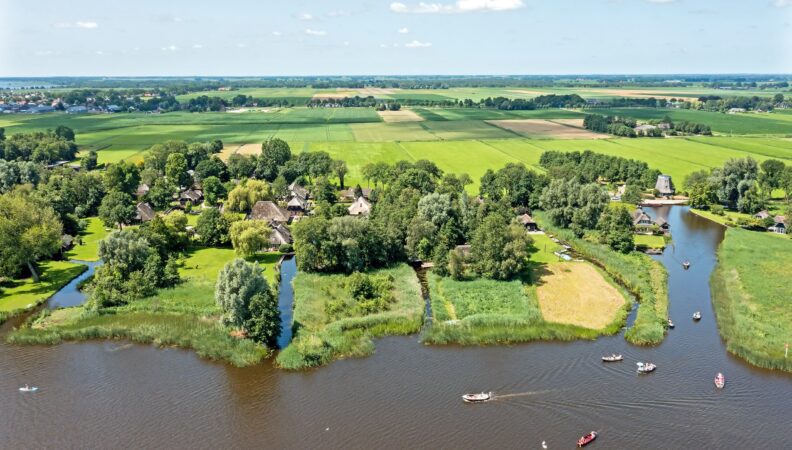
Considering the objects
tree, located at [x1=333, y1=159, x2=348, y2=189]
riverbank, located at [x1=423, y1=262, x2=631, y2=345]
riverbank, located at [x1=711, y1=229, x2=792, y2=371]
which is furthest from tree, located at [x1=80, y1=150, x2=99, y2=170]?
riverbank, located at [x1=711, y1=229, x2=792, y2=371]

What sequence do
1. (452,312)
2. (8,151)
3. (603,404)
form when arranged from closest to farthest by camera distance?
1. (603,404)
2. (452,312)
3. (8,151)

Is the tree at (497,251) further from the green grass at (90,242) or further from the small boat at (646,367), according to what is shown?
the green grass at (90,242)

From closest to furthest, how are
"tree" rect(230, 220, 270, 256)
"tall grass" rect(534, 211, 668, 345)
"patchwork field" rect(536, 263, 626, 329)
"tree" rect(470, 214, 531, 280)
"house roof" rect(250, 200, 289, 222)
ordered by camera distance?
"tall grass" rect(534, 211, 668, 345), "patchwork field" rect(536, 263, 626, 329), "tree" rect(470, 214, 531, 280), "tree" rect(230, 220, 270, 256), "house roof" rect(250, 200, 289, 222)

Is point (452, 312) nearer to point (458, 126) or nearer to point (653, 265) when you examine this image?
point (653, 265)

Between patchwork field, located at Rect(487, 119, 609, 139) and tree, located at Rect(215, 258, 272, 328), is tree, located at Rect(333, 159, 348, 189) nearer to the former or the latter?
tree, located at Rect(215, 258, 272, 328)

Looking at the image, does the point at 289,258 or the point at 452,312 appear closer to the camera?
the point at 452,312

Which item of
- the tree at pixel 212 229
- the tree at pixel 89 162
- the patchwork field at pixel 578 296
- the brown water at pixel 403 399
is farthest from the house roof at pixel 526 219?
the tree at pixel 89 162

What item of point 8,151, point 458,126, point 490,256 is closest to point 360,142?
point 458,126
